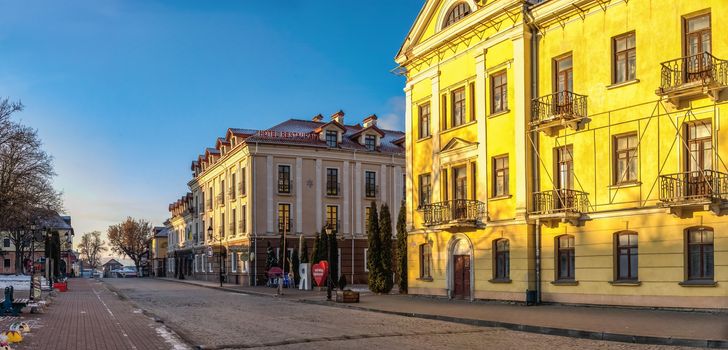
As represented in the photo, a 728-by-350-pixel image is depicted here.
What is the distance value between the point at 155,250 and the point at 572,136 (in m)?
97.7

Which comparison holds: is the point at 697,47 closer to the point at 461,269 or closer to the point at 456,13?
the point at 456,13

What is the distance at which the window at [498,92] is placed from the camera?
2783cm

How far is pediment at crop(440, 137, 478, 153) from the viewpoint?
29470 millimetres

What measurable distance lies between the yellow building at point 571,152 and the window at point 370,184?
23.1m

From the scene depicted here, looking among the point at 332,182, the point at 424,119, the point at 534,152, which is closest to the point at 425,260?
the point at 424,119

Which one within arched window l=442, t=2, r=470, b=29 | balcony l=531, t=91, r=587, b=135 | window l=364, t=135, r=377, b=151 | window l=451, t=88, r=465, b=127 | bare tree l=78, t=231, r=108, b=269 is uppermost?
arched window l=442, t=2, r=470, b=29

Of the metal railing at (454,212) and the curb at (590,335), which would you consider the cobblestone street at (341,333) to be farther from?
the metal railing at (454,212)

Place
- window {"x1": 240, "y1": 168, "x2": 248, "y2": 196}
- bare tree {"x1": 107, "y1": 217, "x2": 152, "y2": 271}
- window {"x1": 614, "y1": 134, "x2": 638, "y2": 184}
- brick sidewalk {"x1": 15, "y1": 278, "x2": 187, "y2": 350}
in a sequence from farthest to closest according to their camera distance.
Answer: bare tree {"x1": 107, "y1": 217, "x2": 152, "y2": 271}
window {"x1": 240, "y1": 168, "x2": 248, "y2": 196}
window {"x1": 614, "y1": 134, "x2": 638, "y2": 184}
brick sidewalk {"x1": 15, "y1": 278, "x2": 187, "y2": 350}

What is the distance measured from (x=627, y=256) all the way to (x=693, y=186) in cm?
337

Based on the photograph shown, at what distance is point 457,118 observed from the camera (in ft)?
102

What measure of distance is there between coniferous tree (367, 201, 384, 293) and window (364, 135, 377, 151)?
20.7 meters

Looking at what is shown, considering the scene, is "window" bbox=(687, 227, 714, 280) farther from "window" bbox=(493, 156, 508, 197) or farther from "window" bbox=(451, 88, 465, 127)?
"window" bbox=(451, 88, 465, 127)

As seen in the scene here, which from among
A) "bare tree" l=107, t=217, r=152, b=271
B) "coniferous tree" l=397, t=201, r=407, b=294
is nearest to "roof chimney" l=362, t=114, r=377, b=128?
"coniferous tree" l=397, t=201, r=407, b=294

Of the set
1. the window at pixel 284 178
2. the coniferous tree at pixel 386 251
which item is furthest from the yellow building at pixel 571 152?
the window at pixel 284 178
